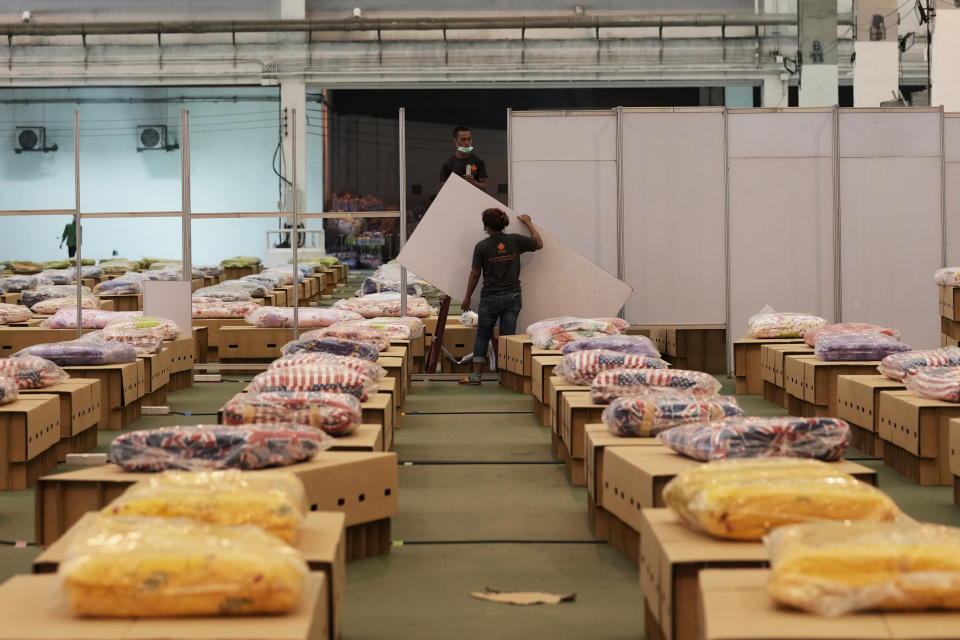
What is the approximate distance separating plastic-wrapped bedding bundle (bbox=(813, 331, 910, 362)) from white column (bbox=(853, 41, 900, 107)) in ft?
25.9

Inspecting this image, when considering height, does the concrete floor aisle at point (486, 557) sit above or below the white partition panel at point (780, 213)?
below

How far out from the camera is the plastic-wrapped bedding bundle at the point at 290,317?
1041 cm

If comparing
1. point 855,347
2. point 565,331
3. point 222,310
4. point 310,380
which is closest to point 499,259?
point 565,331

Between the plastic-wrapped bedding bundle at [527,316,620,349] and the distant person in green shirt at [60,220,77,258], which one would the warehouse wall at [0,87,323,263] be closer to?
the distant person in green shirt at [60,220,77,258]

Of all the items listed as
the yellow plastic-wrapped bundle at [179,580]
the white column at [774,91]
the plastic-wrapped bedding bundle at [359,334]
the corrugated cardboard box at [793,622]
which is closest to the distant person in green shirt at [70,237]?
the white column at [774,91]

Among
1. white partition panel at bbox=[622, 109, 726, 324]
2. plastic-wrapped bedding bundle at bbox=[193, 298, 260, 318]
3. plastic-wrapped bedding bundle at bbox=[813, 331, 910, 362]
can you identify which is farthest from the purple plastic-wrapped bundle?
plastic-wrapped bedding bundle at bbox=[193, 298, 260, 318]

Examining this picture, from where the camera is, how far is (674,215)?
412 inches

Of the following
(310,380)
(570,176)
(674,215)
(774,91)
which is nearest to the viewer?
(310,380)

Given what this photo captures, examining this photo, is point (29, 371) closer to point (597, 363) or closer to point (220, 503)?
point (597, 363)

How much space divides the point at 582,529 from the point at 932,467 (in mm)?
1843

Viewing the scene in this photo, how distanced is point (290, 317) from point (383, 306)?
952mm

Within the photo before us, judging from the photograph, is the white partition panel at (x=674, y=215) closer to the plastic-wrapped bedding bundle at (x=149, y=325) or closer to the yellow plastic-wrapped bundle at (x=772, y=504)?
the plastic-wrapped bedding bundle at (x=149, y=325)

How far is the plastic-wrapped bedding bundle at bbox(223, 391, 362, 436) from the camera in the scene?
4.59 m

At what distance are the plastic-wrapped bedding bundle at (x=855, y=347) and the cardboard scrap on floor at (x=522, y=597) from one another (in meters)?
3.96
